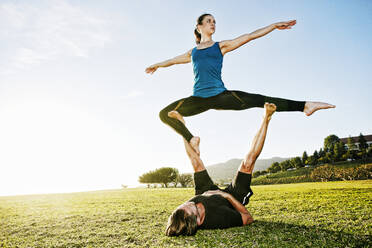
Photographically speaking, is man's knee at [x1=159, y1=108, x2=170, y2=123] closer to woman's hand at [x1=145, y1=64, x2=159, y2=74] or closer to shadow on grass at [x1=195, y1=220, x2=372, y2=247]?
woman's hand at [x1=145, y1=64, x2=159, y2=74]

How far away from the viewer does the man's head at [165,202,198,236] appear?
3474mm

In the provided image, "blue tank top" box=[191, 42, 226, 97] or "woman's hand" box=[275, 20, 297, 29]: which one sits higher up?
"woman's hand" box=[275, 20, 297, 29]

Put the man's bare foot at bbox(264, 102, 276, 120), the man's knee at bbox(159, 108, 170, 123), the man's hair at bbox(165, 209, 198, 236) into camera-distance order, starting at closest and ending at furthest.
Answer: the man's hair at bbox(165, 209, 198, 236)
the man's bare foot at bbox(264, 102, 276, 120)
the man's knee at bbox(159, 108, 170, 123)

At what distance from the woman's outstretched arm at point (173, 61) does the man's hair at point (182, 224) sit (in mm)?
3001

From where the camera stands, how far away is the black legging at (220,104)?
3.86 meters

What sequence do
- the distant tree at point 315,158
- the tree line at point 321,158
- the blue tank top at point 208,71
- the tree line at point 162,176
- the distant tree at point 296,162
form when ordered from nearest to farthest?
1. the blue tank top at point 208,71
2. the tree line at point 162,176
3. the tree line at point 321,158
4. the distant tree at point 315,158
5. the distant tree at point 296,162

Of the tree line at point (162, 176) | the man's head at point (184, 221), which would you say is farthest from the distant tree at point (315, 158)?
the man's head at point (184, 221)

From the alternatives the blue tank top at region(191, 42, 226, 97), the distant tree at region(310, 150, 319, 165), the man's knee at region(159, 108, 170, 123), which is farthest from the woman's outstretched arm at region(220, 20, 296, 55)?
the distant tree at region(310, 150, 319, 165)

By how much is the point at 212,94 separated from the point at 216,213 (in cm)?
204

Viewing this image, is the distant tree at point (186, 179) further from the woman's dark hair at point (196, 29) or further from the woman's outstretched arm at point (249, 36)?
the woman's outstretched arm at point (249, 36)

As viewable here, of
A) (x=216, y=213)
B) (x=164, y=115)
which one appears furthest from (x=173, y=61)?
(x=216, y=213)

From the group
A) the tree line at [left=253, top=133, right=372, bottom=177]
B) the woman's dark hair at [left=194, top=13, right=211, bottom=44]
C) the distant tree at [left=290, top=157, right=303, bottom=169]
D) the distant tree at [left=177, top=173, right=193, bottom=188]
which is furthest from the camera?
the distant tree at [left=290, top=157, right=303, bottom=169]

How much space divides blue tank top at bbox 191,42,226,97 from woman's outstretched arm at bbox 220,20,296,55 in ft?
0.50

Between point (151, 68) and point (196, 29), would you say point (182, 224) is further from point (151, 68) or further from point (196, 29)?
point (196, 29)
